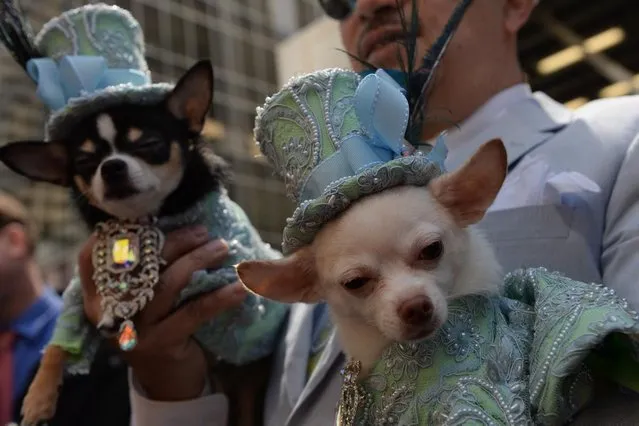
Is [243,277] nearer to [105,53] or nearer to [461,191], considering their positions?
[461,191]

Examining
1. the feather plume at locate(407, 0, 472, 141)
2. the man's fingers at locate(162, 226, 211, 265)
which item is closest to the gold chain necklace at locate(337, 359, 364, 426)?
the feather plume at locate(407, 0, 472, 141)

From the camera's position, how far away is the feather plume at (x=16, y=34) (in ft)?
4.46

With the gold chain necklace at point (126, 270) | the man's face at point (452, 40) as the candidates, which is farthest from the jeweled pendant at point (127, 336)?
the man's face at point (452, 40)

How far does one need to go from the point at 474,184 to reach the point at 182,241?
745 mm

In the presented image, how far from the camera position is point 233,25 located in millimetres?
10586

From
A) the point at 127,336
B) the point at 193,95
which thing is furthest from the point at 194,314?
the point at 193,95

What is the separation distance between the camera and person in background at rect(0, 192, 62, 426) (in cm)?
221

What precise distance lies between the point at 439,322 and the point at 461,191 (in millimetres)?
192

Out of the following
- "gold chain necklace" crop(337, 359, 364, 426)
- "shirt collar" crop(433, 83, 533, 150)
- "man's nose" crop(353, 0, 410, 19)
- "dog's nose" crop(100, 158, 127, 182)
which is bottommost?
"dog's nose" crop(100, 158, 127, 182)

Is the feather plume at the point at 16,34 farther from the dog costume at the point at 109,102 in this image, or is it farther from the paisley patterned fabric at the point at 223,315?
the paisley patterned fabric at the point at 223,315

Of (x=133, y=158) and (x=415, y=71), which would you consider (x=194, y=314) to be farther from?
(x=415, y=71)

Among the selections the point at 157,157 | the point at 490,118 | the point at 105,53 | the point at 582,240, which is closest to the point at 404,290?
the point at 582,240

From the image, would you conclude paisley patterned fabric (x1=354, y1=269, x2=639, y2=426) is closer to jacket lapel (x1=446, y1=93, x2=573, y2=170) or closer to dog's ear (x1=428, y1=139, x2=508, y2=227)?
dog's ear (x1=428, y1=139, x2=508, y2=227)

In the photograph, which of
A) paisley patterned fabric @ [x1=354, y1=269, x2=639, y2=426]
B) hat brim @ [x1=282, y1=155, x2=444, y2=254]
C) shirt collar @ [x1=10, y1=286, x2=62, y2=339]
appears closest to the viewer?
paisley patterned fabric @ [x1=354, y1=269, x2=639, y2=426]
